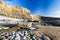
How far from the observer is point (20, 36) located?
94.0 inches

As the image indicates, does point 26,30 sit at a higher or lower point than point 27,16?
lower

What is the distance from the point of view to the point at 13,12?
2.50 meters

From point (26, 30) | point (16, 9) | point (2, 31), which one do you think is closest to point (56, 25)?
point (26, 30)

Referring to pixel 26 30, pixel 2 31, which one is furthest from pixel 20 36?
pixel 2 31

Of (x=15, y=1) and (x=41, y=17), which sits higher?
(x=15, y=1)

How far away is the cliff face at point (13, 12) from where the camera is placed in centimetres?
249

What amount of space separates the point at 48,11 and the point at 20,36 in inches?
25.6

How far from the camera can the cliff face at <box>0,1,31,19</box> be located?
249cm

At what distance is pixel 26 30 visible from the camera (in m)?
2.42

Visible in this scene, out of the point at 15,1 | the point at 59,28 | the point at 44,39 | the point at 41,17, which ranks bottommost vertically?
the point at 44,39

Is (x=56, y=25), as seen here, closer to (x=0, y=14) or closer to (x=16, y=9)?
(x=16, y=9)

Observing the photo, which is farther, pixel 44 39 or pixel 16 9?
pixel 16 9

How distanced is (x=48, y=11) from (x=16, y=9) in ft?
1.84

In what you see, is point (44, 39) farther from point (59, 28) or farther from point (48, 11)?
point (48, 11)
